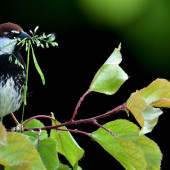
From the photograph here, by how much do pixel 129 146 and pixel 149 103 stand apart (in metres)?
0.08

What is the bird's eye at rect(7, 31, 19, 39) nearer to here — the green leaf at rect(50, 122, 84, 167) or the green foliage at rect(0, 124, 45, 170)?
the green leaf at rect(50, 122, 84, 167)

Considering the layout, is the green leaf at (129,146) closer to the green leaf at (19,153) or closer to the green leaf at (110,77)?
the green leaf at (110,77)

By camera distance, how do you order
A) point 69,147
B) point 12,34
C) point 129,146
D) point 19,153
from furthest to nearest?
1. point 12,34
2. point 69,147
3. point 129,146
4. point 19,153

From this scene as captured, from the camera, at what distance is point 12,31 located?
1.20 metres

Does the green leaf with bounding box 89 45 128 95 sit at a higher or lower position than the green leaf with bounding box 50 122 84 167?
higher

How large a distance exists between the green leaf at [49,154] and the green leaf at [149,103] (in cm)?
14

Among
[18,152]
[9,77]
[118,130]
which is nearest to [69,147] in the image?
[118,130]

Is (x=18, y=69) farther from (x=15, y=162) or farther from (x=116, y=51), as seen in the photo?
(x=15, y=162)

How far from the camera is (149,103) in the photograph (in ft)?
2.08

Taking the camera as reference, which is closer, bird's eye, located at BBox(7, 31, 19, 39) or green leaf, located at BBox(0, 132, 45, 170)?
green leaf, located at BBox(0, 132, 45, 170)

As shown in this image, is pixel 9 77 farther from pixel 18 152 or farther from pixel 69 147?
pixel 18 152

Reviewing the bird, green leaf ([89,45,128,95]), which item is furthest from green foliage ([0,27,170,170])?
the bird

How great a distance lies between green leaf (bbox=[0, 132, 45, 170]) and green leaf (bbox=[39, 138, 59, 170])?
5.2 inches

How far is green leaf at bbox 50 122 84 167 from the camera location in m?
0.70
